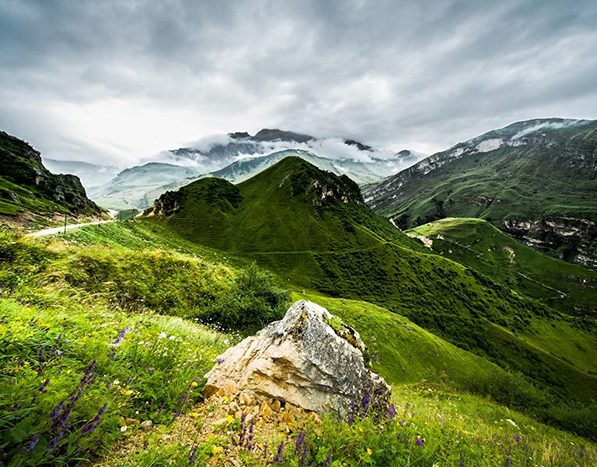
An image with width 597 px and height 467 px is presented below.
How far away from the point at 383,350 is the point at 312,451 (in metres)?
32.8

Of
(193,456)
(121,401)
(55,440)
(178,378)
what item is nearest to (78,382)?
(121,401)

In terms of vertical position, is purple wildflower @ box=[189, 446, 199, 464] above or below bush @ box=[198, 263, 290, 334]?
above

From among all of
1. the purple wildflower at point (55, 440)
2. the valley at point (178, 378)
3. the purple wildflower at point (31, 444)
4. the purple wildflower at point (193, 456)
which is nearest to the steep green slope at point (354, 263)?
the valley at point (178, 378)

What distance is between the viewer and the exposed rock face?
5.97 m

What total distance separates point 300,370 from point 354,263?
93.2 metres

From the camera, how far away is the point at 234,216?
409ft

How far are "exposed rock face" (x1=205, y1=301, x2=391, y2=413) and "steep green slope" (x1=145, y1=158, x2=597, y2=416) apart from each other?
2994 inches

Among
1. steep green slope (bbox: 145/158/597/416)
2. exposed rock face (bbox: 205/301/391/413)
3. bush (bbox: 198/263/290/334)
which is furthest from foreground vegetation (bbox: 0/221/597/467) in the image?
steep green slope (bbox: 145/158/597/416)

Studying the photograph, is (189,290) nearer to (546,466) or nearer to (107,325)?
(107,325)

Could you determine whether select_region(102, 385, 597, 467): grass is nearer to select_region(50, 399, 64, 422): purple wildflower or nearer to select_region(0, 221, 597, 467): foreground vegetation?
select_region(0, 221, 597, 467): foreground vegetation

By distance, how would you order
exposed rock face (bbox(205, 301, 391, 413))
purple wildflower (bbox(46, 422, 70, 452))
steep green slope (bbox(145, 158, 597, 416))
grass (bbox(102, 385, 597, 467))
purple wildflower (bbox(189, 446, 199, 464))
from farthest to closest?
1. steep green slope (bbox(145, 158, 597, 416))
2. exposed rock face (bbox(205, 301, 391, 413))
3. grass (bbox(102, 385, 597, 467))
4. purple wildflower (bbox(189, 446, 199, 464))
5. purple wildflower (bbox(46, 422, 70, 452))

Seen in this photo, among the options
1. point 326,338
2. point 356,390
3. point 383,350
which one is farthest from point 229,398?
point 383,350

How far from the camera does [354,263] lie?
96.8 metres

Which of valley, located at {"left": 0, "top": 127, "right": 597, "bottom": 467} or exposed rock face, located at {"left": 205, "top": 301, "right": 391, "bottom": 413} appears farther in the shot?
exposed rock face, located at {"left": 205, "top": 301, "right": 391, "bottom": 413}
